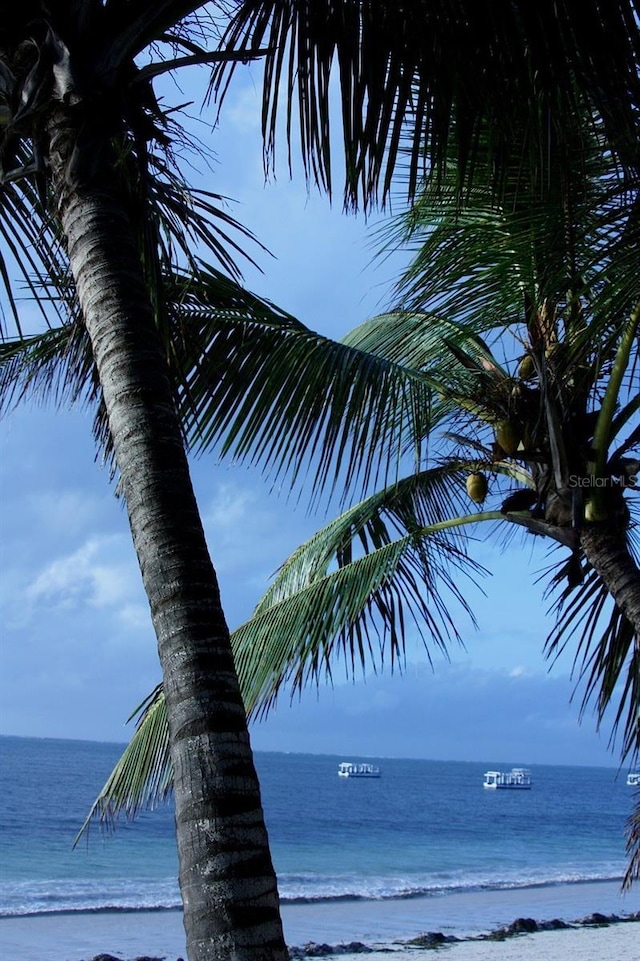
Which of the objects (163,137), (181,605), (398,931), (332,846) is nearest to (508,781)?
(332,846)

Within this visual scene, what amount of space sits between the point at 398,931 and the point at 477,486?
1488 cm

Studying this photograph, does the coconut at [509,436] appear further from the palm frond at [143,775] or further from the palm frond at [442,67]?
the palm frond at [143,775]

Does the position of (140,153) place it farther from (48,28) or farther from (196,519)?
(196,519)

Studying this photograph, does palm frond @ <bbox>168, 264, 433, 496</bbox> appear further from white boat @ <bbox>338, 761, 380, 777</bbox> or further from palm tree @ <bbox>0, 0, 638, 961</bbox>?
white boat @ <bbox>338, 761, 380, 777</bbox>

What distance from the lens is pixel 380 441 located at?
5172 millimetres

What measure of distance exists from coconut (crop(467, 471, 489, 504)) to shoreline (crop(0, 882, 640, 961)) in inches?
433

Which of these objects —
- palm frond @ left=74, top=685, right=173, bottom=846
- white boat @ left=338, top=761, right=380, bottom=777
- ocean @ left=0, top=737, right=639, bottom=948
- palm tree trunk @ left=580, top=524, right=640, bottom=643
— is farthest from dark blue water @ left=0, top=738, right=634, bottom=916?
white boat @ left=338, top=761, right=380, bottom=777

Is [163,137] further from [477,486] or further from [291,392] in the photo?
[477,486]

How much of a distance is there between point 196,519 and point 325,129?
1.32 metres

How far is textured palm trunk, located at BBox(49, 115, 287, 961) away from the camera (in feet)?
6.13

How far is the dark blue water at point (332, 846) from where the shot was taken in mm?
24375

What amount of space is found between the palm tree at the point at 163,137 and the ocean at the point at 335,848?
3432 millimetres

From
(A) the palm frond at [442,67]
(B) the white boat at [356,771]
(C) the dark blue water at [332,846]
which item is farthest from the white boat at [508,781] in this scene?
(A) the palm frond at [442,67]

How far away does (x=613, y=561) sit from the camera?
14.9 ft
